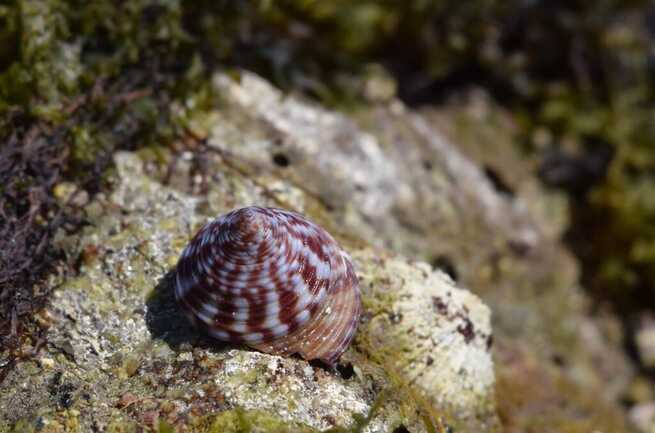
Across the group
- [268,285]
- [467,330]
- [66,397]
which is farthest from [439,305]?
[66,397]

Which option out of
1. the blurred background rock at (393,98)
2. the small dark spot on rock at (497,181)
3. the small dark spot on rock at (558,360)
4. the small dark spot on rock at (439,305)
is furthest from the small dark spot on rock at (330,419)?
the small dark spot on rock at (497,181)

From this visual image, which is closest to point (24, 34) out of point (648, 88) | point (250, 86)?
point (250, 86)

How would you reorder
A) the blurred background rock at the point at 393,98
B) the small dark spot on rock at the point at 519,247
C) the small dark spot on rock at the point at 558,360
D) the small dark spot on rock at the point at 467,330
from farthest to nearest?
the small dark spot on rock at the point at 519,247
the small dark spot on rock at the point at 558,360
the blurred background rock at the point at 393,98
the small dark spot on rock at the point at 467,330

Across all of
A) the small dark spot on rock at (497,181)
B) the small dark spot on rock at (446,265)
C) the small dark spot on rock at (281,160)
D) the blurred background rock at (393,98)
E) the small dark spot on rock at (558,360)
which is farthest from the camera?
the small dark spot on rock at (497,181)

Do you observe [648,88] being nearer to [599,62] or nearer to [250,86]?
[599,62]

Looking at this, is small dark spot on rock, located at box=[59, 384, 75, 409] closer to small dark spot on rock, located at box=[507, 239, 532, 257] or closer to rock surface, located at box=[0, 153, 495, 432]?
rock surface, located at box=[0, 153, 495, 432]

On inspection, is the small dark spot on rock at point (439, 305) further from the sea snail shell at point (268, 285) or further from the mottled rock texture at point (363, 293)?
the sea snail shell at point (268, 285)

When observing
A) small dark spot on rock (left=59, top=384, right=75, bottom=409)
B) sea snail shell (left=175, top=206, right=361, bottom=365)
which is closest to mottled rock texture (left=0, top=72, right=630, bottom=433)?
small dark spot on rock (left=59, top=384, right=75, bottom=409)

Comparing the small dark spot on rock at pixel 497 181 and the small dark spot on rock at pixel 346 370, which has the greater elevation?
the small dark spot on rock at pixel 497 181
